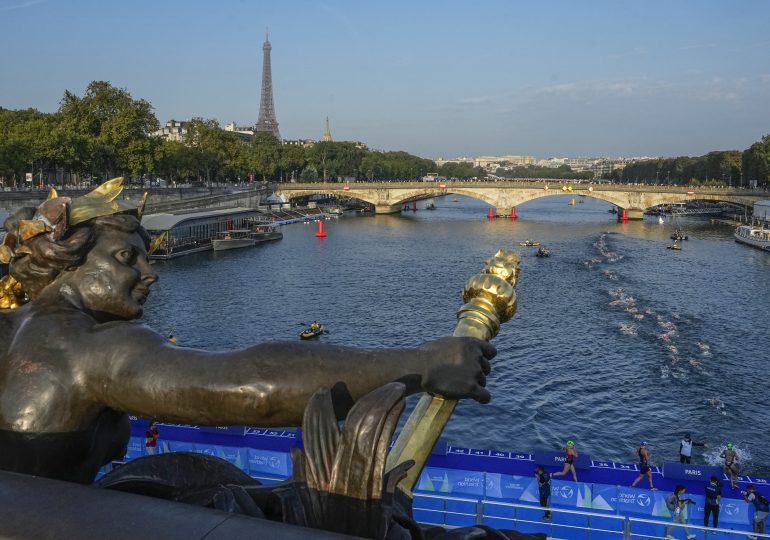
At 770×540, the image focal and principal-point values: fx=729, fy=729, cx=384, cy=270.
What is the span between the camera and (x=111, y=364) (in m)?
2.50

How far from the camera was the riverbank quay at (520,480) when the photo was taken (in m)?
11.4

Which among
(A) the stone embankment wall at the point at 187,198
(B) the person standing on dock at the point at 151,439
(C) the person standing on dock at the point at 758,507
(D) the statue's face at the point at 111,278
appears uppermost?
(D) the statue's face at the point at 111,278

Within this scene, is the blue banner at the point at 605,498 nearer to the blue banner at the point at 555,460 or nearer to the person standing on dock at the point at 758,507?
the blue banner at the point at 555,460

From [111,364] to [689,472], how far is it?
12.6 m

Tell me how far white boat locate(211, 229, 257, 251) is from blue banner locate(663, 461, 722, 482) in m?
44.5

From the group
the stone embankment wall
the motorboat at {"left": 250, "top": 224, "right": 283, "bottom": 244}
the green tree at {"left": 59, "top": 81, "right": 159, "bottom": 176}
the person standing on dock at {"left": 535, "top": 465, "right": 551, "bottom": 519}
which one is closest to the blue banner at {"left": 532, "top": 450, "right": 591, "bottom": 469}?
the person standing on dock at {"left": 535, "top": 465, "right": 551, "bottom": 519}

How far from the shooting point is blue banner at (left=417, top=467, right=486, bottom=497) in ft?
38.3

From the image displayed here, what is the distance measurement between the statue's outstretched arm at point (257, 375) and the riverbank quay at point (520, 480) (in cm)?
849

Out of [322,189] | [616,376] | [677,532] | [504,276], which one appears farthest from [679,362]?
[322,189]

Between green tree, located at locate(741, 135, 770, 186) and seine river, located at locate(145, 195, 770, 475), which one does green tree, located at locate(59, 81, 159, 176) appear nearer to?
seine river, located at locate(145, 195, 770, 475)

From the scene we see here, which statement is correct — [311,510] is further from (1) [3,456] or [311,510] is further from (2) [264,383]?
(1) [3,456]

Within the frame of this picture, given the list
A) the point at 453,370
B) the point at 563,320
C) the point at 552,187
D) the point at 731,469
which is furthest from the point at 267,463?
the point at 552,187

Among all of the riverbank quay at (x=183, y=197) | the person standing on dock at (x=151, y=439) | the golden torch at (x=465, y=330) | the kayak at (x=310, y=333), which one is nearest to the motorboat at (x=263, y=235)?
the riverbank quay at (x=183, y=197)

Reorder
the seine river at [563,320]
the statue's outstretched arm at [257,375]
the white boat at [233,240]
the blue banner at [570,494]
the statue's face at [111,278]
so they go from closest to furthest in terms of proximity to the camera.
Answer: the statue's outstretched arm at [257,375] < the statue's face at [111,278] < the blue banner at [570,494] < the seine river at [563,320] < the white boat at [233,240]
